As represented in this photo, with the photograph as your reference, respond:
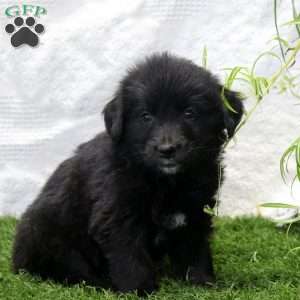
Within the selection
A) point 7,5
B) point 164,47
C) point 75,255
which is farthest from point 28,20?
point 75,255

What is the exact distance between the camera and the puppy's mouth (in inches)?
162

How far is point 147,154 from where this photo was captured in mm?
4195

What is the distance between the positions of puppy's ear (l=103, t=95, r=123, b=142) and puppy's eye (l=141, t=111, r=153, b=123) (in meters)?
0.13

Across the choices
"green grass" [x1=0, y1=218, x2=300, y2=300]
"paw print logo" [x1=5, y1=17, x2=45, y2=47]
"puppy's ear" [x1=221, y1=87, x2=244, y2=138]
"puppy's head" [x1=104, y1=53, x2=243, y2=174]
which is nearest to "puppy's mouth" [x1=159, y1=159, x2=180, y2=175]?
"puppy's head" [x1=104, y1=53, x2=243, y2=174]

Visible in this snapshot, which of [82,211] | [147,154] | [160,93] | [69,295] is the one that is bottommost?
[69,295]

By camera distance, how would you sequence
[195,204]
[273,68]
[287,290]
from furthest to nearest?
1. [273,68]
2. [195,204]
3. [287,290]

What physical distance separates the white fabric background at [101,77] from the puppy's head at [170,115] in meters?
1.98

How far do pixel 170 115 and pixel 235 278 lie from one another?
109 cm

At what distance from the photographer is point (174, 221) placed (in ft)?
14.5

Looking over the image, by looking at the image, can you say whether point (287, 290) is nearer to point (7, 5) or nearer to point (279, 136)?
point (279, 136)

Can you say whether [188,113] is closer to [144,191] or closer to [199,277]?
[144,191]

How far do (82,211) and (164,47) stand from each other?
2193 mm

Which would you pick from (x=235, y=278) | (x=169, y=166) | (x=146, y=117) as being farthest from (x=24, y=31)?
(x=235, y=278)

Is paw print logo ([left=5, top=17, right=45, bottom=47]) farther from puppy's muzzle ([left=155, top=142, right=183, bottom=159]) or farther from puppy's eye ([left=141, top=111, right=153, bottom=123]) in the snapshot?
puppy's muzzle ([left=155, top=142, right=183, bottom=159])
